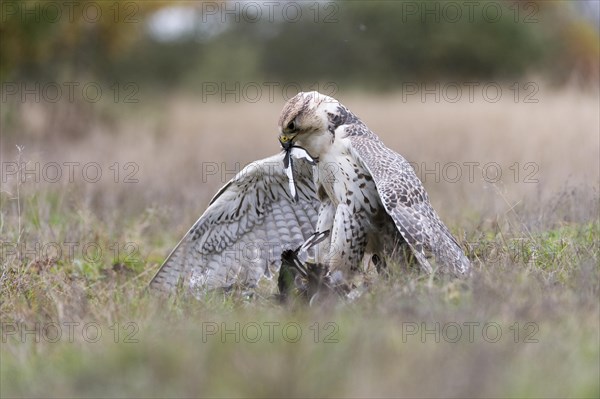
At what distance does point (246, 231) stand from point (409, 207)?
64.6 inches

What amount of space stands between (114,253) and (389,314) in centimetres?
362

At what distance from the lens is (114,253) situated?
7.68 metres

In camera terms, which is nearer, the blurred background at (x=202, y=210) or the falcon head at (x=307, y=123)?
the blurred background at (x=202, y=210)

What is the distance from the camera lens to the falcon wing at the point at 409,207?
5.64 m

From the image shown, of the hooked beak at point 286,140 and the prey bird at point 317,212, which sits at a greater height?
the hooked beak at point 286,140

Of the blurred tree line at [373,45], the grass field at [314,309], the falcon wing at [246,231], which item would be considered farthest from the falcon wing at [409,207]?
the blurred tree line at [373,45]

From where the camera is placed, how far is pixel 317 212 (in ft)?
23.0

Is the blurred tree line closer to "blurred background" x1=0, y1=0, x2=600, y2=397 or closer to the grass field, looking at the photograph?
"blurred background" x1=0, y1=0, x2=600, y2=397

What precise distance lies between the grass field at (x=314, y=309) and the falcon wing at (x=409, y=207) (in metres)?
0.20

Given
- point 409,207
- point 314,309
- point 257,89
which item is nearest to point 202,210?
point 409,207

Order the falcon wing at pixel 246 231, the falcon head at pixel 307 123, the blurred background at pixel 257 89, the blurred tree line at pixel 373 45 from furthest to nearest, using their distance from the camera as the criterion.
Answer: the blurred tree line at pixel 373 45 < the blurred background at pixel 257 89 < the falcon wing at pixel 246 231 < the falcon head at pixel 307 123

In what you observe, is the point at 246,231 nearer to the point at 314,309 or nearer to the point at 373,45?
the point at 314,309

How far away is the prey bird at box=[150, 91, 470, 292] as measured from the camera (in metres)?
5.78

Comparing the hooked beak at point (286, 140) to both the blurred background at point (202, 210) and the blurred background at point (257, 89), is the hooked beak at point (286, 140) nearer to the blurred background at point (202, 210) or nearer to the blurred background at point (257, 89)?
the blurred background at point (202, 210)
